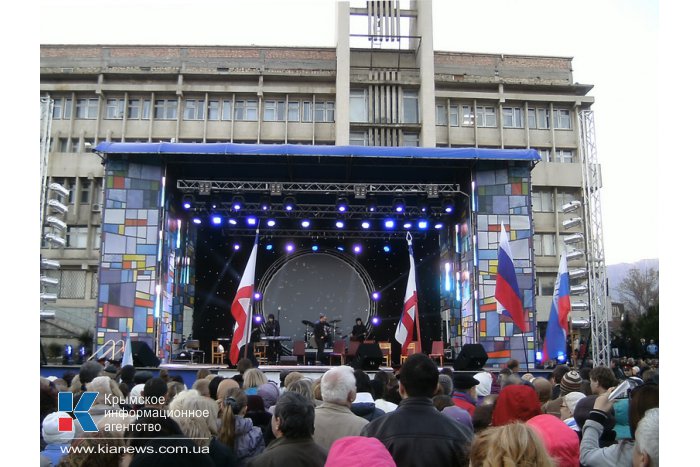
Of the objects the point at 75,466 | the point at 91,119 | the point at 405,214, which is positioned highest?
the point at 91,119

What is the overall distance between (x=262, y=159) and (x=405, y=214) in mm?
5070

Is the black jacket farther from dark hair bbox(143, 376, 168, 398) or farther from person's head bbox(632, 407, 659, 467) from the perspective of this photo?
dark hair bbox(143, 376, 168, 398)

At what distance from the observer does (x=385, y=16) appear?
105ft

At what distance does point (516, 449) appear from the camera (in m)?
2.45

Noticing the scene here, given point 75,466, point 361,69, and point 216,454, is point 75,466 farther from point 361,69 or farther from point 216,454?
point 361,69

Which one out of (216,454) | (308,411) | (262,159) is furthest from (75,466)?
(262,159)

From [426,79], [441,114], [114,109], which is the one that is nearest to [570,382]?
[426,79]

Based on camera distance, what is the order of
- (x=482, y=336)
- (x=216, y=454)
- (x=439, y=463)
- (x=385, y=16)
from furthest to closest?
(x=385, y=16) < (x=482, y=336) < (x=216, y=454) < (x=439, y=463)

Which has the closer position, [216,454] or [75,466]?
[75,466]

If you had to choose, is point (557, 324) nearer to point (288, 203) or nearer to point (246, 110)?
point (288, 203)

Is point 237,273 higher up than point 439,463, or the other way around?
point 237,273

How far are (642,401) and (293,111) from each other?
101 ft

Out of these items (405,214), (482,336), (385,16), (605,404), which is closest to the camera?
(605,404)

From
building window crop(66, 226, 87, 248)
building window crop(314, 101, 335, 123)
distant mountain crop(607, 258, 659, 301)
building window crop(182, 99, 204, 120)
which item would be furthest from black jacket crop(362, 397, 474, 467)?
distant mountain crop(607, 258, 659, 301)
